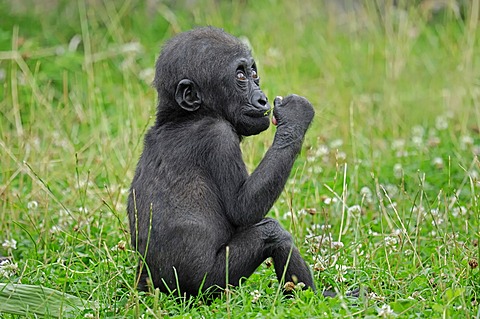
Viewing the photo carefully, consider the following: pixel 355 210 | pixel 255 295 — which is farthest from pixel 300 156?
pixel 255 295

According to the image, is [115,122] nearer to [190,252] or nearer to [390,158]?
[390,158]

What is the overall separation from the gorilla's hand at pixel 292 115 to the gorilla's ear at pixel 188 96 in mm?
429

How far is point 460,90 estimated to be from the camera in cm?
817

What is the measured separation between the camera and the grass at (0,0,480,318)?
14.3ft

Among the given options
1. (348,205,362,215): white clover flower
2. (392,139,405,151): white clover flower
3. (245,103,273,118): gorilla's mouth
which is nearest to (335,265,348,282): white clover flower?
(348,205,362,215): white clover flower

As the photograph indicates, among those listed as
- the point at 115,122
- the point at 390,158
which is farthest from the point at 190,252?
the point at 115,122

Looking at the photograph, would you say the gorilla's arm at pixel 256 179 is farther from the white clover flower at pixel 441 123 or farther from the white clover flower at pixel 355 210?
the white clover flower at pixel 441 123

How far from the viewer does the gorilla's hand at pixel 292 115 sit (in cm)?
441

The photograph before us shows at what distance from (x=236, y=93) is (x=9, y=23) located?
225 inches

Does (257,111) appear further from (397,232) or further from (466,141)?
(466,141)

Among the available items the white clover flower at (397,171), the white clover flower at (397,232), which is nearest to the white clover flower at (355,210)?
the white clover flower at (397,232)

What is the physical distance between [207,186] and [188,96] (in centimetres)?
53

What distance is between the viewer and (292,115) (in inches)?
176

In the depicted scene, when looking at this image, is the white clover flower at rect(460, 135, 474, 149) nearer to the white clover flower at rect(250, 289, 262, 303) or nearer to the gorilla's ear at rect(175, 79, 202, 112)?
the gorilla's ear at rect(175, 79, 202, 112)
